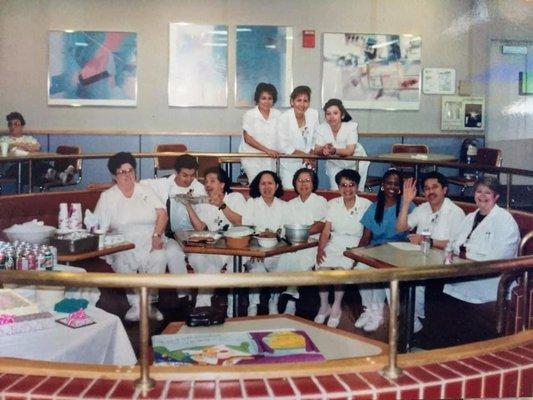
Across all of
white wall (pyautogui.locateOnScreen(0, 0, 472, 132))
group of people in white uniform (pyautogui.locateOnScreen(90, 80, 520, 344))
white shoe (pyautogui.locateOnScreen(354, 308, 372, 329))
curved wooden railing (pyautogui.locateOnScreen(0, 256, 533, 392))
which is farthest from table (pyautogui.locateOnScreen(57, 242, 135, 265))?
white wall (pyautogui.locateOnScreen(0, 0, 472, 132))

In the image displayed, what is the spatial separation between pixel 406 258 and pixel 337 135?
2.87m

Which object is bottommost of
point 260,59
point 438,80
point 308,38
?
point 438,80

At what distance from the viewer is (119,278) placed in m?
1.91

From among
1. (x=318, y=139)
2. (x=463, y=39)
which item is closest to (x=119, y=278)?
(x=318, y=139)

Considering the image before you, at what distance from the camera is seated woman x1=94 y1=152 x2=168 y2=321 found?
218 inches

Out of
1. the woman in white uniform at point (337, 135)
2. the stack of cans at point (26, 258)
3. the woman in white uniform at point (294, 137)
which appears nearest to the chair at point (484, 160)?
the woman in white uniform at point (337, 135)

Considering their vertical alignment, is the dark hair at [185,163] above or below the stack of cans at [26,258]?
above

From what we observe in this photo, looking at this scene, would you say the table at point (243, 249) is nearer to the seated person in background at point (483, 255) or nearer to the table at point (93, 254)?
the table at point (93, 254)

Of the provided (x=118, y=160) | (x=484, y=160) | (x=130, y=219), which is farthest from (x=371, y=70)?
(x=130, y=219)

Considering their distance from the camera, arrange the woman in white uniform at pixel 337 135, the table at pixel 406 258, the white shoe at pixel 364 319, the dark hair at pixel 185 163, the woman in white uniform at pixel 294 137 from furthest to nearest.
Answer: the woman in white uniform at pixel 294 137
the woman in white uniform at pixel 337 135
the dark hair at pixel 185 163
the white shoe at pixel 364 319
the table at pixel 406 258

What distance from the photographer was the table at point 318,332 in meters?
3.25

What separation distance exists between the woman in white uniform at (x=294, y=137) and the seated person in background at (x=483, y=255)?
8.72ft

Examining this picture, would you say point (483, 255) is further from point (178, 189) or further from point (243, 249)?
point (178, 189)

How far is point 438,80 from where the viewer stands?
10.4 m
